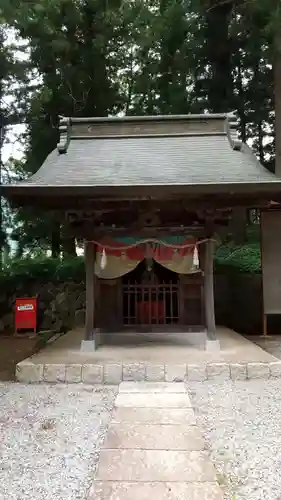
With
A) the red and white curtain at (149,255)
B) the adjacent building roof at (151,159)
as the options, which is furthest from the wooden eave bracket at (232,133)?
the red and white curtain at (149,255)

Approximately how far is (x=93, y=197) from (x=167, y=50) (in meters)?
6.79

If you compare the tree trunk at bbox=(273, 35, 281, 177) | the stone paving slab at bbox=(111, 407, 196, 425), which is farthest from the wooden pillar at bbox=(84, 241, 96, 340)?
the tree trunk at bbox=(273, 35, 281, 177)

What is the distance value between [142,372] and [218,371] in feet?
3.14

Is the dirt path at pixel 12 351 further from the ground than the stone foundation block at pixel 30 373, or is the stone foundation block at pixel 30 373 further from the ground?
the stone foundation block at pixel 30 373

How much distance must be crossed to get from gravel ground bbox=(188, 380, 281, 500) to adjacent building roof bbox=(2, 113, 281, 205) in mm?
2515

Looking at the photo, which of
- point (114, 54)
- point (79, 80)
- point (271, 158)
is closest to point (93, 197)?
point (79, 80)

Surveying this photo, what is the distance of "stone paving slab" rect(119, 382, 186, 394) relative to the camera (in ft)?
14.9

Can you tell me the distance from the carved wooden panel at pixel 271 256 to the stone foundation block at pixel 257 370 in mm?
2747

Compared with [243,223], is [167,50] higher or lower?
higher

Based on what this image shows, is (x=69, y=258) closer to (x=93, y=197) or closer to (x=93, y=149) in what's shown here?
(x=93, y=149)

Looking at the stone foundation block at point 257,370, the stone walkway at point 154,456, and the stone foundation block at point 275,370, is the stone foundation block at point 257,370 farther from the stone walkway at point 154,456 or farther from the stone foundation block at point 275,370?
the stone walkway at point 154,456

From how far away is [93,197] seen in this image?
18.8ft

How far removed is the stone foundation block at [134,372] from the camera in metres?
5.04

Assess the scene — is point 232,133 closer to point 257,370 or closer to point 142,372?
point 257,370
